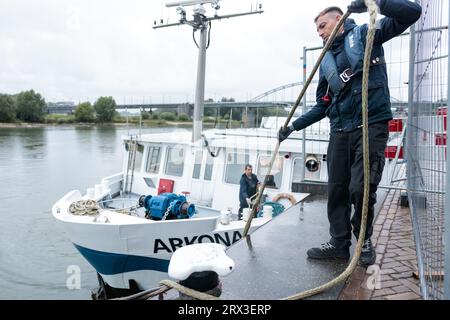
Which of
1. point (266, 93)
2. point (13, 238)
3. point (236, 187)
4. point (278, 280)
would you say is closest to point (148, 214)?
point (236, 187)

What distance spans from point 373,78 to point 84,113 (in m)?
73.7

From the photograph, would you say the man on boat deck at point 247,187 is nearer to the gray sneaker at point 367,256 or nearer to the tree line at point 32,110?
the gray sneaker at point 367,256

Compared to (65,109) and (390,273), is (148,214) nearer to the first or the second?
(390,273)

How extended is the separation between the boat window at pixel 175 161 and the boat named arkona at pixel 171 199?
0.03 m

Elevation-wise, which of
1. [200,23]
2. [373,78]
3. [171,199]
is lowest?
[171,199]

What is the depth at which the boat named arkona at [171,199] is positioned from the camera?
6512 mm

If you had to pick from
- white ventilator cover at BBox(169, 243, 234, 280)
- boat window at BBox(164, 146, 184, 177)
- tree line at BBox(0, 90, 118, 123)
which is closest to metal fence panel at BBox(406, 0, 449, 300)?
white ventilator cover at BBox(169, 243, 234, 280)

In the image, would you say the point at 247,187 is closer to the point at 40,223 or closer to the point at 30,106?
the point at 40,223

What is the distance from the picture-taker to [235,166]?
896 cm

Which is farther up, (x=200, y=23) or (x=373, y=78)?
(x=200, y=23)

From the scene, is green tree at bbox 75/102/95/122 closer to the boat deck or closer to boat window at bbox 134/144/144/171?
boat window at bbox 134/144/144/171

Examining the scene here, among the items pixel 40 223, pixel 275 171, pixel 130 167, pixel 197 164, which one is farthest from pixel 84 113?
pixel 275 171

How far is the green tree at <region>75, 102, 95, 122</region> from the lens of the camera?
71.0 meters

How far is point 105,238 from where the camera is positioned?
21.4ft
